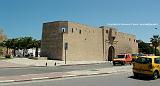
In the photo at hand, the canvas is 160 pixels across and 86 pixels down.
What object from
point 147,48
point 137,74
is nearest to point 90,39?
point 137,74

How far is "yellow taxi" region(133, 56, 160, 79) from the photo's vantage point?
21.0 meters

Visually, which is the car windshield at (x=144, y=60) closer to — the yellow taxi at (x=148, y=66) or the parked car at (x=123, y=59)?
the yellow taxi at (x=148, y=66)

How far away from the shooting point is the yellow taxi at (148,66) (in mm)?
21031

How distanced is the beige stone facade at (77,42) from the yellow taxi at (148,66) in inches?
1173

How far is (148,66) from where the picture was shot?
→ 68.9ft

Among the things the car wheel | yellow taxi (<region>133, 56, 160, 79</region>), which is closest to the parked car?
yellow taxi (<region>133, 56, 160, 79</region>)

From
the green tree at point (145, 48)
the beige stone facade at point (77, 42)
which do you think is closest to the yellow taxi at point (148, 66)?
the beige stone facade at point (77, 42)

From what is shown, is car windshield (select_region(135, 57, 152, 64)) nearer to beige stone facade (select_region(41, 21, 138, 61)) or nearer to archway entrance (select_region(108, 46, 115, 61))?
beige stone facade (select_region(41, 21, 138, 61))

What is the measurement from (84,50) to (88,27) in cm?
519

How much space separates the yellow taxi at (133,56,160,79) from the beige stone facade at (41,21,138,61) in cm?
2979

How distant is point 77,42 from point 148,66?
40549 millimetres

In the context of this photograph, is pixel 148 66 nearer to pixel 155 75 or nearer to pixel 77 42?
pixel 155 75

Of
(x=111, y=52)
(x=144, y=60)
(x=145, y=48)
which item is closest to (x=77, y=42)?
(x=111, y=52)

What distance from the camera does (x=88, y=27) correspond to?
65562 mm
